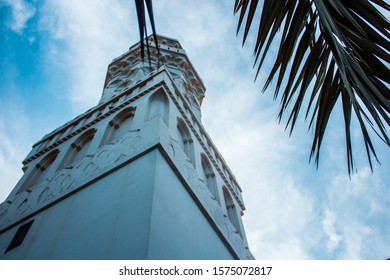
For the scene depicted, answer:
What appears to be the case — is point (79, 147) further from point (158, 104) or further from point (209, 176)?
point (209, 176)

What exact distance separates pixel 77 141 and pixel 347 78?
10933mm

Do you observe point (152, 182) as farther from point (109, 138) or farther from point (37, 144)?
point (37, 144)

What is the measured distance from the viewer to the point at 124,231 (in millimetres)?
4832

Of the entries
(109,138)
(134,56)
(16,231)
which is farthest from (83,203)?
(134,56)

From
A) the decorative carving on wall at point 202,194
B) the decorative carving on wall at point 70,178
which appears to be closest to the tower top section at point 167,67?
the decorative carving on wall at point 70,178

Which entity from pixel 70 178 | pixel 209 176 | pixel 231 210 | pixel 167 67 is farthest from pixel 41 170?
pixel 167 67

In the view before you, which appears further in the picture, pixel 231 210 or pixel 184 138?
pixel 231 210

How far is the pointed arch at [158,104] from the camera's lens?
388 inches

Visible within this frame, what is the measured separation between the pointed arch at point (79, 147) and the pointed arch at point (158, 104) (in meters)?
2.43

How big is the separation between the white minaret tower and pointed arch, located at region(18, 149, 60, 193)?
0.03 meters

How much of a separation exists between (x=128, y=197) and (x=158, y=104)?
5369 millimetres

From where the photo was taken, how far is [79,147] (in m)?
11.1

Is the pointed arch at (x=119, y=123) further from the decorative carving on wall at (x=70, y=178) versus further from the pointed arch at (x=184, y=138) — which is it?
the decorative carving on wall at (x=70, y=178)

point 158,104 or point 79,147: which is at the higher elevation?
point 158,104
